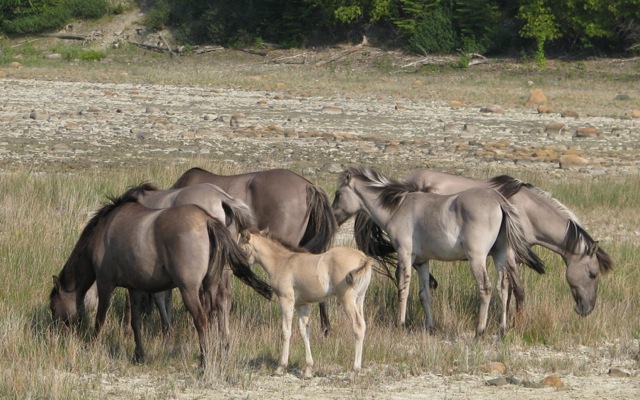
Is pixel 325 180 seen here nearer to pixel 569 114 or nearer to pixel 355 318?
pixel 355 318

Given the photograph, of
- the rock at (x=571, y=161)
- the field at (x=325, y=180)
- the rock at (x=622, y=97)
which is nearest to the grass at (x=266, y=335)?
the field at (x=325, y=180)

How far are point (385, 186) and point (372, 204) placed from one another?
0.72ft

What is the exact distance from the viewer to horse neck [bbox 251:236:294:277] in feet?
28.0

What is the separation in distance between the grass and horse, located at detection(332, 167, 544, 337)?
41 centimetres

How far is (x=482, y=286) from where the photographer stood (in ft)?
31.3

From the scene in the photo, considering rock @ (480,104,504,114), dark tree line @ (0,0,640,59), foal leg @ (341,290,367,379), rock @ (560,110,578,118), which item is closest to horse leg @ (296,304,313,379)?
foal leg @ (341,290,367,379)

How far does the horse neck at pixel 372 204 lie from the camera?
1028 cm

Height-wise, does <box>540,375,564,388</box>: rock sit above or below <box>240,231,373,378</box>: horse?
below

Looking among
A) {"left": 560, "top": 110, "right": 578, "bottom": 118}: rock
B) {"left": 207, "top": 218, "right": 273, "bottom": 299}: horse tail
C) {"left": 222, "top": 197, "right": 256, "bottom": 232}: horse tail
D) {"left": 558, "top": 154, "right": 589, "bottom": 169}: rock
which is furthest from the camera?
{"left": 560, "top": 110, "right": 578, "bottom": 118}: rock

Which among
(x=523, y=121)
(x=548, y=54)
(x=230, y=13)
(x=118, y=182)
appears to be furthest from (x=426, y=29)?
(x=118, y=182)

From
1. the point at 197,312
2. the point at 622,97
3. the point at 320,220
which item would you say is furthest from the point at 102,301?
the point at 622,97

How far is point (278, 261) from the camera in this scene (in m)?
8.51

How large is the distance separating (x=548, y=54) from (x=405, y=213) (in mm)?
36592

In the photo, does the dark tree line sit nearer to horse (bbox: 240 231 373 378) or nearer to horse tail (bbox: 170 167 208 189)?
horse tail (bbox: 170 167 208 189)
